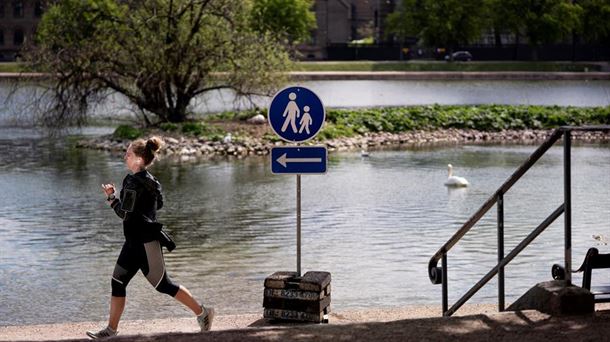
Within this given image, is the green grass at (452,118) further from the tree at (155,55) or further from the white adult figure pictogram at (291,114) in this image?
the white adult figure pictogram at (291,114)

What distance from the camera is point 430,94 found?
245ft

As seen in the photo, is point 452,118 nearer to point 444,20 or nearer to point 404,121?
point 404,121

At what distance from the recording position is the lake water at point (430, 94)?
Answer: 58500mm

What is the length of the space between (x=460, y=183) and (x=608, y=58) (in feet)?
302

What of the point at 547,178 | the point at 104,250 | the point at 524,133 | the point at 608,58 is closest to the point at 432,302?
the point at 104,250

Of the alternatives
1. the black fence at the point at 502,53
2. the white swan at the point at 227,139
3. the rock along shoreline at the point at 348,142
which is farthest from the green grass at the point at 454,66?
the white swan at the point at 227,139

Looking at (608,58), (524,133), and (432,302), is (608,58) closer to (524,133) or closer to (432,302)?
(524,133)

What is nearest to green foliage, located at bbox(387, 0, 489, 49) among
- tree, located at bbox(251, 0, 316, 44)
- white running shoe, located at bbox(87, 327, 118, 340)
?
tree, located at bbox(251, 0, 316, 44)

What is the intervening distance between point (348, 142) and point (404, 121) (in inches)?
174

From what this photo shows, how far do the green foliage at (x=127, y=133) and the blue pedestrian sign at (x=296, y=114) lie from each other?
25.3 metres

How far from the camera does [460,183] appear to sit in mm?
27031

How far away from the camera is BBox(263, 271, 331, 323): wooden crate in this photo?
10.9 metres

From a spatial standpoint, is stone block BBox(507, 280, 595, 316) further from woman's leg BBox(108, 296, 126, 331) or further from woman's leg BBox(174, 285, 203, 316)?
woman's leg BBox(108, 296, 126, 331)

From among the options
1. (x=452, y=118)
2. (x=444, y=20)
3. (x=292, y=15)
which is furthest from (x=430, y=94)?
(x=292, y=15)
